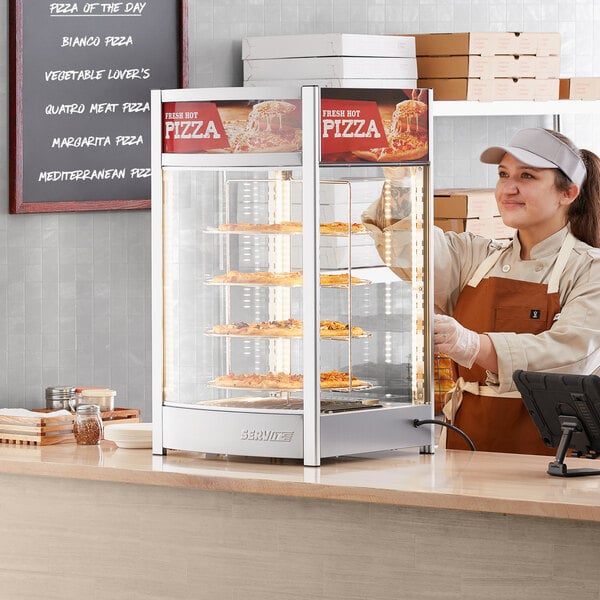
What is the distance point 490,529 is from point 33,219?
2.31m

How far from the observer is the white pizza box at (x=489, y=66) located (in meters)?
4.30

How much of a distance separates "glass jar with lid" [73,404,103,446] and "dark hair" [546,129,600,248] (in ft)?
5.31

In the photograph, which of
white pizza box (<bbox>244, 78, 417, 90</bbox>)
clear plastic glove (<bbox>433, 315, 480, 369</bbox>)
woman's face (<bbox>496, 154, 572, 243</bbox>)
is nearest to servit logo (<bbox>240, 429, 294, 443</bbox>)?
clear plastic glove (<bbox>433, 315, 480, 369</bbox>)

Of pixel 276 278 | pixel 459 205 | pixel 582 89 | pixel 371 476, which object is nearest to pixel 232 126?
pixel 276 278

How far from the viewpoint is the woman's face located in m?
3.51

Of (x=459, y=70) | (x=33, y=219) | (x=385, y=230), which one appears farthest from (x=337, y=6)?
(x=385, y=230)

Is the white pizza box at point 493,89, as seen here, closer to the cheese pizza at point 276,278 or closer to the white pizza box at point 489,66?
the white pizza box at point 489,66

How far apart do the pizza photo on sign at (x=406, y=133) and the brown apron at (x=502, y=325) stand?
2.46ft

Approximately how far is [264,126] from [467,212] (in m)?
1.67

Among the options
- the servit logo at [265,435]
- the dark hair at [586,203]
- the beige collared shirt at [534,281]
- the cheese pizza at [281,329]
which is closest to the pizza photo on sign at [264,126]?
the beige collared shirt at [534,281]

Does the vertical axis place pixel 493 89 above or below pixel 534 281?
above

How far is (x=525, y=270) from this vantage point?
3.53m

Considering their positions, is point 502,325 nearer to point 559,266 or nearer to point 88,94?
point 559,266

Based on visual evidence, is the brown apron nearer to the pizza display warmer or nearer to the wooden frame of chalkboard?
the pizza display warmer
